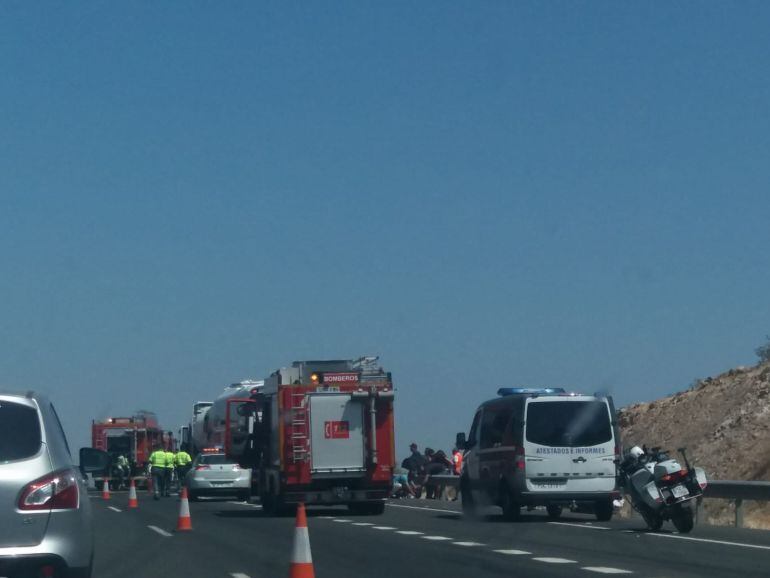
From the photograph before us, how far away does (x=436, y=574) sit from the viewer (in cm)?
1513

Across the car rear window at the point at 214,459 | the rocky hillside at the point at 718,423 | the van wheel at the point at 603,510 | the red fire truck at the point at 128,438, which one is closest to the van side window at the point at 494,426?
the van wheel at the point at 603,510

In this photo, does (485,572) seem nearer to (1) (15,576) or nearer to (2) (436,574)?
(2) (436,574)

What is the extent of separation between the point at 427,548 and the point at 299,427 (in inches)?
397

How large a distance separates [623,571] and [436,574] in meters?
1.88

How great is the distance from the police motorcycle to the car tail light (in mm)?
13374

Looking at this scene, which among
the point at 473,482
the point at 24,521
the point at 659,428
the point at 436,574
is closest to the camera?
the point at 24,521

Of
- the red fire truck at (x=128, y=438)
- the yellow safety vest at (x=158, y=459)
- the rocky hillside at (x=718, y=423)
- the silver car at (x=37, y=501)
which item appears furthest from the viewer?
the red fire truck at (x=128, y=438)

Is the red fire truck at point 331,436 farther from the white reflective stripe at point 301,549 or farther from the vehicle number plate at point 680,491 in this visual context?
the white reflective stripe at point 301,549

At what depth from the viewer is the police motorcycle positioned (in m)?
21.7

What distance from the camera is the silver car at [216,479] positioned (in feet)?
133

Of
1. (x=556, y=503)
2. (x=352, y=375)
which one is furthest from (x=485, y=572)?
(x=352, y=375)

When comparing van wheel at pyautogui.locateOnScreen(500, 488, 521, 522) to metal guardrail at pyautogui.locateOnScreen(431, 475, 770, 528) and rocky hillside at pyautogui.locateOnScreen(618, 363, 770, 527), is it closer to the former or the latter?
metal guardrail at pyautogui.locateOnScreen(431, 475, 770, 528)

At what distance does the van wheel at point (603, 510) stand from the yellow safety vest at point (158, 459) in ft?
63.9

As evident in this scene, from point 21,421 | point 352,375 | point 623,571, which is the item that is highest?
point 352,375
